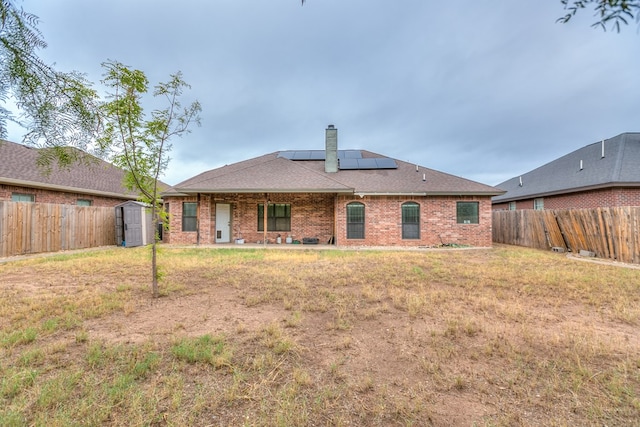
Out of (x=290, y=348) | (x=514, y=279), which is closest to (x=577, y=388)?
(x=290, y=348)

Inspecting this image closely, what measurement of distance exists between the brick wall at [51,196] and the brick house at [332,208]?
13.4ft

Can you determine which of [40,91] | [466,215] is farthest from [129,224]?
[466,215]

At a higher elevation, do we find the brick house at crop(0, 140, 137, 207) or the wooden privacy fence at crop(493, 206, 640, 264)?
the brick house at crop(0, 140, 137, 207)

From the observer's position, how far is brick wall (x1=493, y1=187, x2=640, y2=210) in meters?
12.4

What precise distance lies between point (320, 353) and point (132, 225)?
554 inches

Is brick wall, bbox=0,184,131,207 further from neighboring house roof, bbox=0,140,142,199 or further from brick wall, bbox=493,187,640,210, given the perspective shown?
brick wall, bbox=493,187,640,210

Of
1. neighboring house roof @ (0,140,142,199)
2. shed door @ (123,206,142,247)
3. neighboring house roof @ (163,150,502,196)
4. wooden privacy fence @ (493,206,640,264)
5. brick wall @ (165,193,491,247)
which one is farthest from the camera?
brick wall @ (165,193,491,247)

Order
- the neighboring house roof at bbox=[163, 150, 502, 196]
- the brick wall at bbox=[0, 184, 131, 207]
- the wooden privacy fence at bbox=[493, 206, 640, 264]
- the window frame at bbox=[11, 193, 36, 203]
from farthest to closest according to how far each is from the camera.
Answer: the neighboring house roof at bbox=[163, 150, 502, 196], the window frame at bbox=[11, 193, 36, 203], the brick wall at bbox=[0, 184, 131, 207], the wooden privacy fence at bbox=[493, 206, 640, 264]

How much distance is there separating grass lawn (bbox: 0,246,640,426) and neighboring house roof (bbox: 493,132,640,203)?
10.1 m

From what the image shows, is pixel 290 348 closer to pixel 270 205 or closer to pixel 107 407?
pixel 107 407

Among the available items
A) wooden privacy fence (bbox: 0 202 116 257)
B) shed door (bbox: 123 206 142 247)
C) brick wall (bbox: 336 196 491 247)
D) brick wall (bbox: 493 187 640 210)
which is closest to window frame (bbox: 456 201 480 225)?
brick wall (bbox: 336 196 491 247)

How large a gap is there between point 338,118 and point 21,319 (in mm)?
18100

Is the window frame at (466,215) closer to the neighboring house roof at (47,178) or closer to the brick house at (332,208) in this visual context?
the brick house at (332,208)

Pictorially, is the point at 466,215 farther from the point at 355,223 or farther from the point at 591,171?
the point at 591,171
